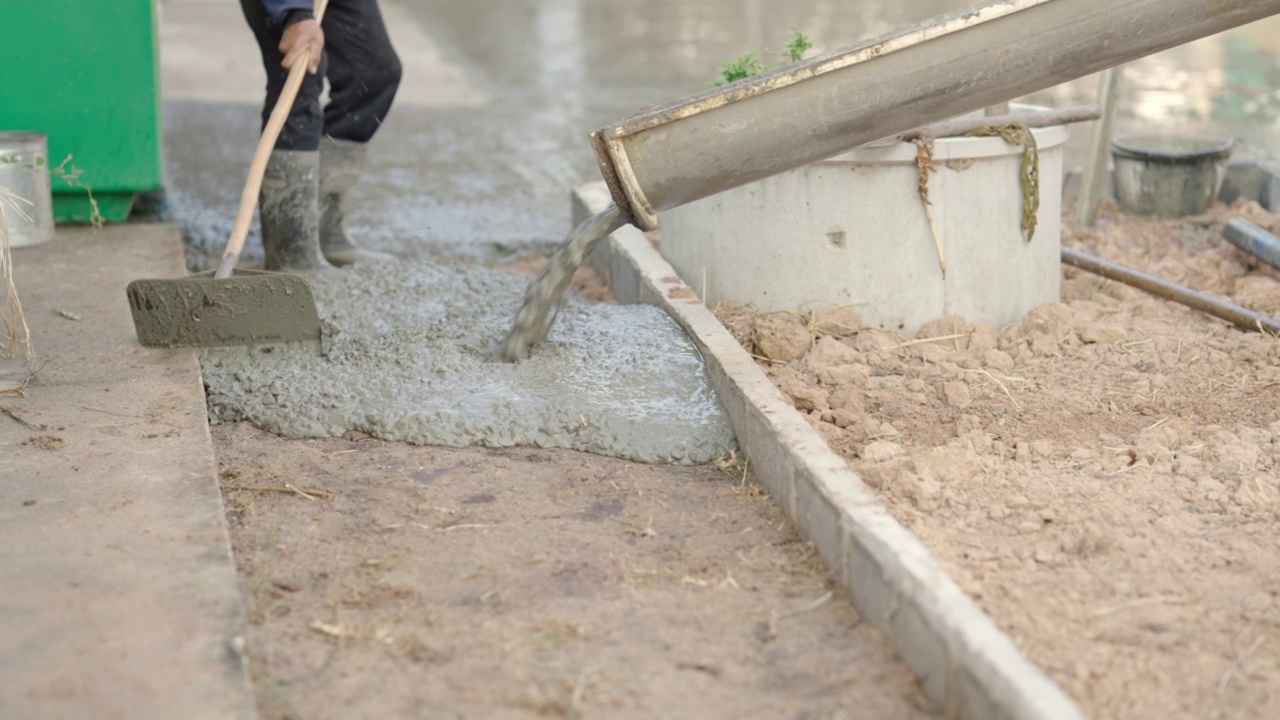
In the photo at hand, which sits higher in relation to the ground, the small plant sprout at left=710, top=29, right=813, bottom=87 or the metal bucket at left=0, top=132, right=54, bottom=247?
the small plant sprout at left=710, top=29, right=813, bottom=87

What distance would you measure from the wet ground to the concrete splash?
62.1 inches

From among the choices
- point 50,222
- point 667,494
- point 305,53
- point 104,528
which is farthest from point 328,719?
point 50,222

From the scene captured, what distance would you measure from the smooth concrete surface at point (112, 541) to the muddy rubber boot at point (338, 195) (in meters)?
1.10

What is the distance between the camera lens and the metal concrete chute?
333 cm

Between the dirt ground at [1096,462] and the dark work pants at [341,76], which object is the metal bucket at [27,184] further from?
the dirt ground at [1096,462]

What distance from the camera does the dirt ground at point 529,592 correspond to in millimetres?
2344

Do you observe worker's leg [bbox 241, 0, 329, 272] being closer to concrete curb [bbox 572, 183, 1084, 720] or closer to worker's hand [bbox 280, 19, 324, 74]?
worker's hand [bbox 280, 19, 324, 74]

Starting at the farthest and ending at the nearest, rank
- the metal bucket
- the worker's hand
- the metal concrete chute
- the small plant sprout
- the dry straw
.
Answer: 1. the metal bucket
2. the worker's hand
3. the small plant sprout
4. the dry straw
5. the metal concrete chute

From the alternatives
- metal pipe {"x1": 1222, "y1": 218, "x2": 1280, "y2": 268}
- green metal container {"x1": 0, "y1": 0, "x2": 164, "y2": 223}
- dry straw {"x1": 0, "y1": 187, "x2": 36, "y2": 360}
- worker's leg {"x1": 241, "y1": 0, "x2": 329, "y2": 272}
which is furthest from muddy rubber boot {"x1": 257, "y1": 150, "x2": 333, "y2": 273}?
metal pipe {"x1": 1222, "y1": 218, "x2": 1280, "y2": 268}

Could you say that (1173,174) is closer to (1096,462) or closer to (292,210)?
(1096,462)

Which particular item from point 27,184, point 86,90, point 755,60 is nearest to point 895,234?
point 755,60

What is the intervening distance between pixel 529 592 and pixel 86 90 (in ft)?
11.9

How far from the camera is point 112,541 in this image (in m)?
2.71

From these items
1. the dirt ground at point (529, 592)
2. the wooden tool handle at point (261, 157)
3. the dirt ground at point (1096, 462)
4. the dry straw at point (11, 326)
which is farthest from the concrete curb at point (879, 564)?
the dry straw at point (11, 326)
